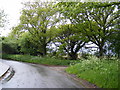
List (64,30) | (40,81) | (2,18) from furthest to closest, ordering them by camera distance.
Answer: (2,18), (64,30), (40,81)

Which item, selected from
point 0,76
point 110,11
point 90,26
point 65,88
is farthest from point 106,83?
point 110,11

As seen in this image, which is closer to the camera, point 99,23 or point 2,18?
point 99,23

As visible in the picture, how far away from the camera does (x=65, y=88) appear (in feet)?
20.5

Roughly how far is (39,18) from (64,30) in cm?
423

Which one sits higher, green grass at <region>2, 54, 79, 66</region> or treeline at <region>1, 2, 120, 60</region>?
treeline at <region>1, 2, 120, 60</region>

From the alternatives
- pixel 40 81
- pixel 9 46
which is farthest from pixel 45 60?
pixel 9 46

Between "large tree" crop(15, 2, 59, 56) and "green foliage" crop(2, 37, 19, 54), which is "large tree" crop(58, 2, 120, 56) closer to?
"large tree" crop(15, 2, 59, 56)

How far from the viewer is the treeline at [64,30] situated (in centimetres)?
1689

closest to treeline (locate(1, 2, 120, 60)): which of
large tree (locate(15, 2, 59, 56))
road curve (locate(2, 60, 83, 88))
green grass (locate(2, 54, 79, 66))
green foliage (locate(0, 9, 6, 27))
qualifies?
large tree (locate(15, 2, 59, 56))

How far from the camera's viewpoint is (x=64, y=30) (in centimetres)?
2066

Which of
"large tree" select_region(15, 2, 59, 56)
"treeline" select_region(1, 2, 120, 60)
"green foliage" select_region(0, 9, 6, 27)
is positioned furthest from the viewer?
"green foliage" select_region(0, 9, 6, 27)

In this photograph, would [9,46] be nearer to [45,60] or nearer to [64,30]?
[45,60]

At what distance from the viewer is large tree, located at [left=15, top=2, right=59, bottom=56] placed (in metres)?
20.4

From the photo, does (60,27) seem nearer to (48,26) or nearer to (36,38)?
(48,26)
